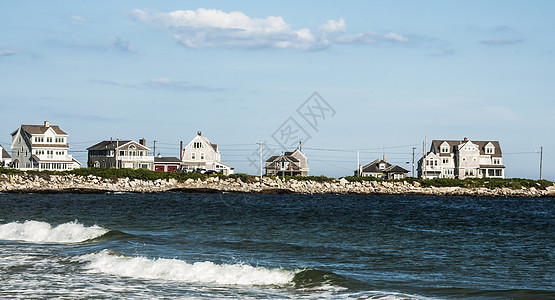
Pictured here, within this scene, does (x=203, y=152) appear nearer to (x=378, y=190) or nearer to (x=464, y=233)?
(x=378, y=190)

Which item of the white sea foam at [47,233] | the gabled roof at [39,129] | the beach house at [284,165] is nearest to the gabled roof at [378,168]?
the beach house at [284,165]

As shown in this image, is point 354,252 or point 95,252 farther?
point 354,252

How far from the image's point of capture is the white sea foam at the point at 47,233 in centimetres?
2686

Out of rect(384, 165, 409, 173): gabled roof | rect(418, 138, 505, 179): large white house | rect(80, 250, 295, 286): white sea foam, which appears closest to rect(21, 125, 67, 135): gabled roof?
rect(384, 165, 409, 173): gabled roof

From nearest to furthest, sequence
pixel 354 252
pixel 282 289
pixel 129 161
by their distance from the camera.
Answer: pixel 282 289 < pixel 354 252 < pixel 129 161

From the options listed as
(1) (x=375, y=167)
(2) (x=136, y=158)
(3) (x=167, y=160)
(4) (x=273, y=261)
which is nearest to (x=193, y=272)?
(4) (x=273, y=261)

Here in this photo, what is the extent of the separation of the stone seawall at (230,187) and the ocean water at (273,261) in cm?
4624

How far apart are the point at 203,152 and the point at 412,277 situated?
332 feet

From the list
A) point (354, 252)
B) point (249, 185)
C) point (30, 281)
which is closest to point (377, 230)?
point (354, 252)

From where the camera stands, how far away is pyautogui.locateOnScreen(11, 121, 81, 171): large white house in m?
Result: 102

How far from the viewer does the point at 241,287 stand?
1638cm

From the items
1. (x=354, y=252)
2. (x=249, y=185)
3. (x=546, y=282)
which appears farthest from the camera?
(x=249, y=185)

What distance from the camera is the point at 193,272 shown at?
58.3ft

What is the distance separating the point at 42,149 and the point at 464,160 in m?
79.7
